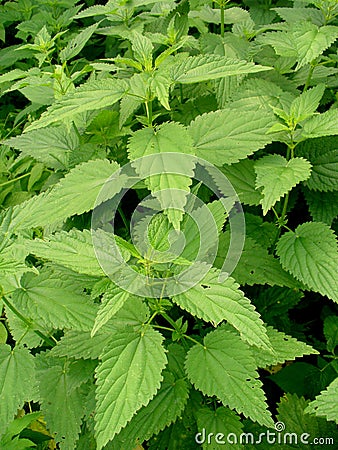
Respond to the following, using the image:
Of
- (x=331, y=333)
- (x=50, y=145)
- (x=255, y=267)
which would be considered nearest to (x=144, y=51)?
(x=50, y=145)

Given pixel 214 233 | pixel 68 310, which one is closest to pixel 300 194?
pixel 214 233

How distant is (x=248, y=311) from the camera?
1.28 m

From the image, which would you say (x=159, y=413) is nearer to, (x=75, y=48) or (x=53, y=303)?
(x=53, y=303)

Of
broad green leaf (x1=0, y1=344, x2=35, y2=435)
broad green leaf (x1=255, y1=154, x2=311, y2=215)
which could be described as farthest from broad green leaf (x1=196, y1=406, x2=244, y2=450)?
broad green leaf (x1=255, y1=154, x2=311, y2=215)

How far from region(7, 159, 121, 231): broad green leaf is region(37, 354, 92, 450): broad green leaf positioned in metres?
0.44

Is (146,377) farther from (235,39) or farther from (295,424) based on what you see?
(235,39)

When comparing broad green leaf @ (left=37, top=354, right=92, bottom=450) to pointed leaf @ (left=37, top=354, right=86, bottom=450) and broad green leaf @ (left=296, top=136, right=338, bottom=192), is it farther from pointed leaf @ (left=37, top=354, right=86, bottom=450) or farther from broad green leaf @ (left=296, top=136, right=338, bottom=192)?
broad green leaf @ (left=296, top=136, right=338, bottom=192)

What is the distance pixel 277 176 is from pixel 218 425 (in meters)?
0.80

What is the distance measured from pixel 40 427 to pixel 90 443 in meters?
0.68

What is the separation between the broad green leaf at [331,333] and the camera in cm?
199

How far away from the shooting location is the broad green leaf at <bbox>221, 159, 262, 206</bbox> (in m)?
1.88

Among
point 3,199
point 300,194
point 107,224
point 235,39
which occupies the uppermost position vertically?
point 235,39

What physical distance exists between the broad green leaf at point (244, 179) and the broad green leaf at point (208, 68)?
0.43 meters

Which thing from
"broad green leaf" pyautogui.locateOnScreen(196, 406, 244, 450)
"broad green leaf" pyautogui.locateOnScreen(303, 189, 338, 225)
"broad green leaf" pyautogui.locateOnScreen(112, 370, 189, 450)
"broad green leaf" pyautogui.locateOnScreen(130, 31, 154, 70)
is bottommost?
"broad green leaf" pyautogui.locateOnScreen(196, 406, 244, 450)
